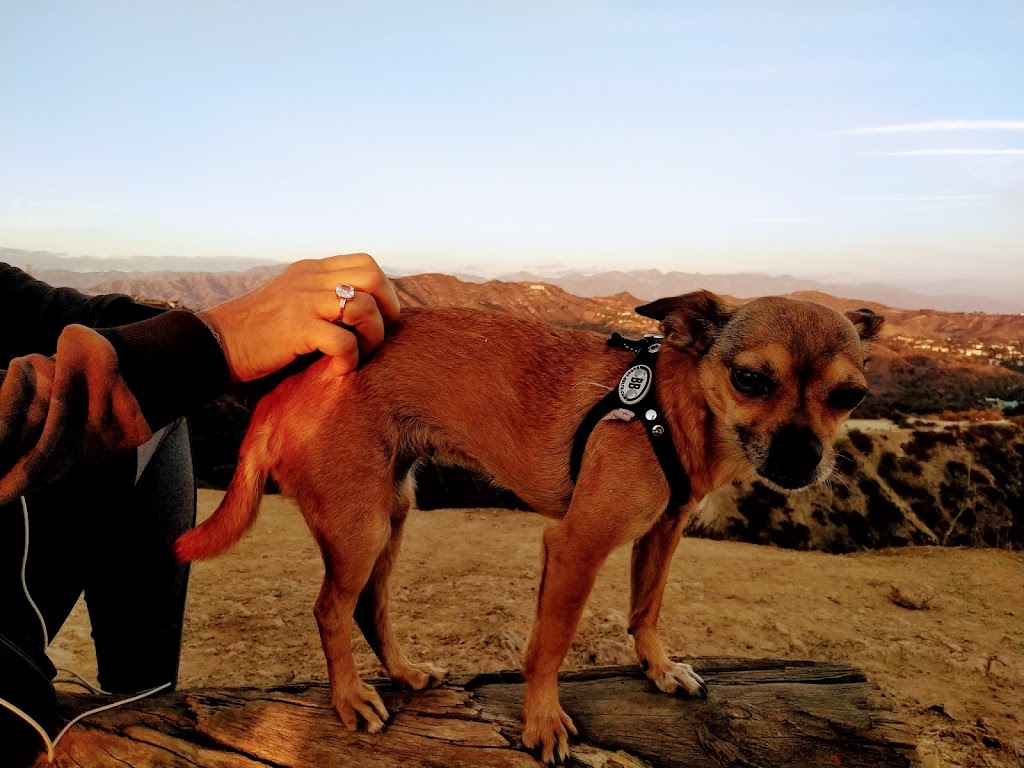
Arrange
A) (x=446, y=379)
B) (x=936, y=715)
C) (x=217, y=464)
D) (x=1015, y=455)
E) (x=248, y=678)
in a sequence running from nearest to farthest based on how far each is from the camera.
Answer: (x=446, y=379) → (x=936, y=715) → (x=248, y=678) → (x=1015, y=455) → (x=217, y=464)

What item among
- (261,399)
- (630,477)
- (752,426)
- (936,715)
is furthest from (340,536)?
(936,715)

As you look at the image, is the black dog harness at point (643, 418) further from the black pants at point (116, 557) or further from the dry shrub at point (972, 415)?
the dry shrub at point (972, 415)

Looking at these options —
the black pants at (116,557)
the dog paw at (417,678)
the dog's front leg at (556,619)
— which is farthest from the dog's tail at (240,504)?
the dog's front leg at (556,619)

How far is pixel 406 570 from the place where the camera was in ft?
23.9

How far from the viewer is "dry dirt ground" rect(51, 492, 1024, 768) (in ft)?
16.8

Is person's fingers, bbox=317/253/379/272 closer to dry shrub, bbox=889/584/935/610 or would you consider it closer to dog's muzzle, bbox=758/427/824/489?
dog's muzzle, bbox=758/427/824/489

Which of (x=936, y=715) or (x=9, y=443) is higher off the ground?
(x=9, y=443)

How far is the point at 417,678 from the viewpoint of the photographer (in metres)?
3.21

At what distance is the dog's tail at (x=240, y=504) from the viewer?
2.91m

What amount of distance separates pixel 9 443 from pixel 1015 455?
12.8m

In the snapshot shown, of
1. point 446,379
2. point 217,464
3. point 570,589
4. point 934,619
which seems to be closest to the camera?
point 570,589

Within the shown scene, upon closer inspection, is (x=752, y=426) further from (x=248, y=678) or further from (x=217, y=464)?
(x=217, y=464)

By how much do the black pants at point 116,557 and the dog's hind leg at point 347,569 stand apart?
3.39 ft

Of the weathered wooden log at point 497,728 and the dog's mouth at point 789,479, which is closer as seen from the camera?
the weathered wooden log at point 497,728
